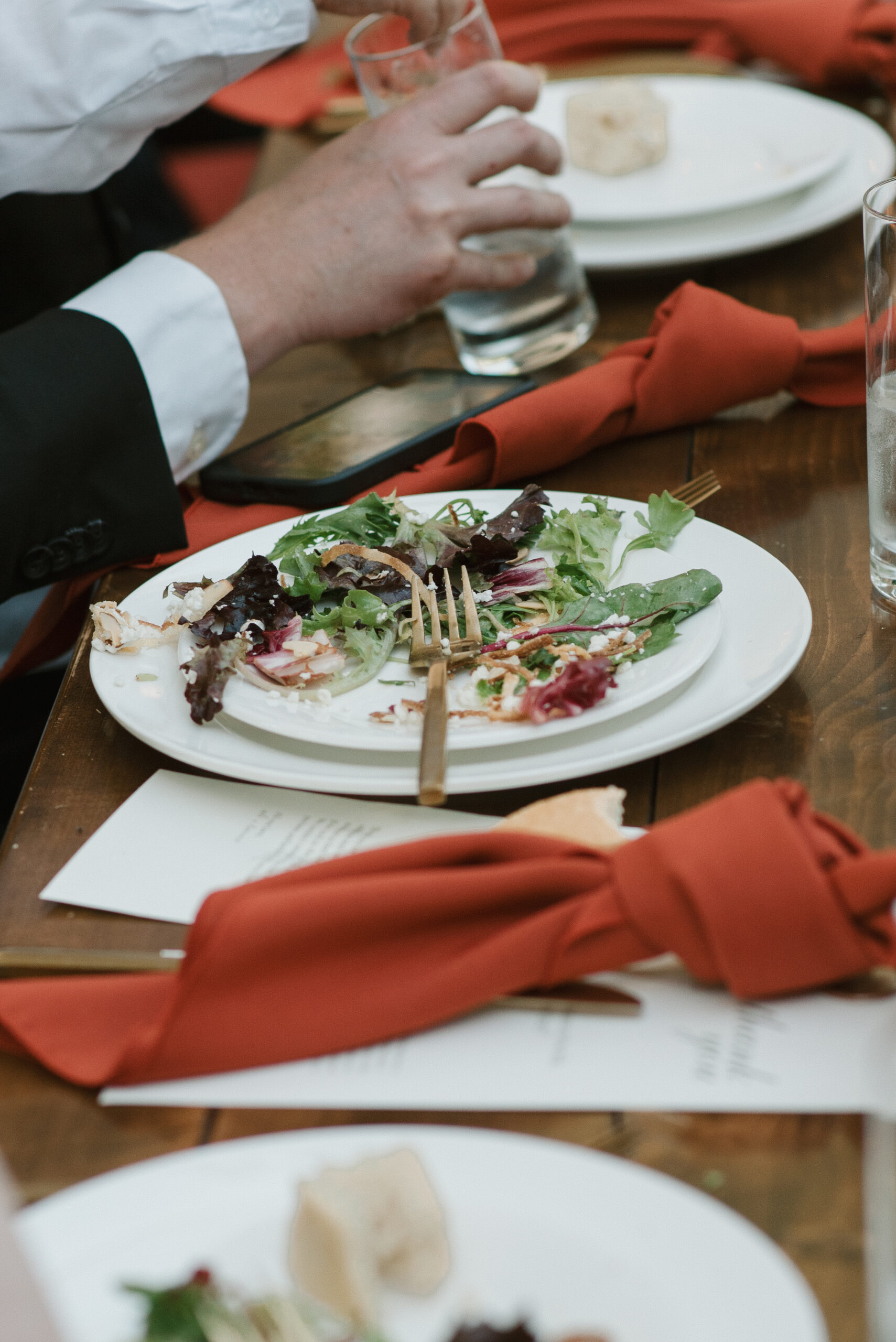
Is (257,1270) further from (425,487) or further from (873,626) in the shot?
(425,487)

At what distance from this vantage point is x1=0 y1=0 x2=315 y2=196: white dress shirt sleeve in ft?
3.69

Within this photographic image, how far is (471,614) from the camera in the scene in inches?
30.3

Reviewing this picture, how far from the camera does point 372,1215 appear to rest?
415 millimetres

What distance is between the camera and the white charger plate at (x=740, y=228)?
1.31 m

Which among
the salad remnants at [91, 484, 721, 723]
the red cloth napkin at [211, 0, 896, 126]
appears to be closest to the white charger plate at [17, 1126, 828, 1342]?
the salad remnants at [91, 484, 721, 723]

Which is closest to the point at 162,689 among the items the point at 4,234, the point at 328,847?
the point at 328,847

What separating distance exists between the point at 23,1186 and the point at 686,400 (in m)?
0.79

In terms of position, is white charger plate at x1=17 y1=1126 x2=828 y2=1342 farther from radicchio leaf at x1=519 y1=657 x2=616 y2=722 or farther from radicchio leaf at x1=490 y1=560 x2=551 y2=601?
radicchio leaf at x1=490 y1=560 x2=551 y2=601

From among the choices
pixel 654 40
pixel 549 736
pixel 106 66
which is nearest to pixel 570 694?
pixel 549 736

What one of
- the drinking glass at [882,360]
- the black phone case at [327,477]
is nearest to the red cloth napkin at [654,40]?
the black phone case at [327,477]

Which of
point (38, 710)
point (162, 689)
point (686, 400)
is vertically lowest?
point (38, 710)

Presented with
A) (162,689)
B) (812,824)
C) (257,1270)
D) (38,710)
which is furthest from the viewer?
(38,710)

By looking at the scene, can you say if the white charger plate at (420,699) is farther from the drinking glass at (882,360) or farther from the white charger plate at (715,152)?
the white charger plate at (715,152)

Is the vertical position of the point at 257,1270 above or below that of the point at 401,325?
above
